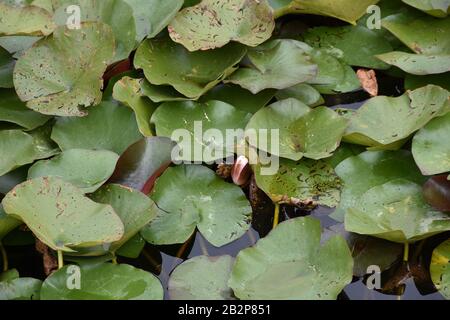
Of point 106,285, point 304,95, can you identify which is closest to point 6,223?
point 106,285

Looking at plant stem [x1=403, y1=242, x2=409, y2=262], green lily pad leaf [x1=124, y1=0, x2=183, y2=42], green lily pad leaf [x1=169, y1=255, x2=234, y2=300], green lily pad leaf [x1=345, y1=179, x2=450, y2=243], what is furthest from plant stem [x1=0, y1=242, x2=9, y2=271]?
plant stem [x1=403, y1=242, x2=409, y2=262]

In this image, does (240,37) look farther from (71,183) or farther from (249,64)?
(71,183)

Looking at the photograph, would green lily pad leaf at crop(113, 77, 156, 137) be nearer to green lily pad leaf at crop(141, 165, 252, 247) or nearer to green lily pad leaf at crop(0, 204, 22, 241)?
green lily pad leaf at crop(141, 165, 252, 247)

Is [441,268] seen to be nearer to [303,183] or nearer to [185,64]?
[303,183]

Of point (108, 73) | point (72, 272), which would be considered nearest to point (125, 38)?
point (108, 73)

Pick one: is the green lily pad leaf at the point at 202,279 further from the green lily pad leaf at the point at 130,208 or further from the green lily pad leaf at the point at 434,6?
the green lily pad leaf at the point at 434,6

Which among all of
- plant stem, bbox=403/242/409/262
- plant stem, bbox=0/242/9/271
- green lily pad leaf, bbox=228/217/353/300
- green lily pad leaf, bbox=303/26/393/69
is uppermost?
green lily pad leaf, bbox=303/26/393/69

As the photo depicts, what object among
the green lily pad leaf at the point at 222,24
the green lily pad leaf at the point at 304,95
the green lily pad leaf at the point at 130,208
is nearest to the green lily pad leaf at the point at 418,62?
the green lily pad leaf at the point at 304,95
